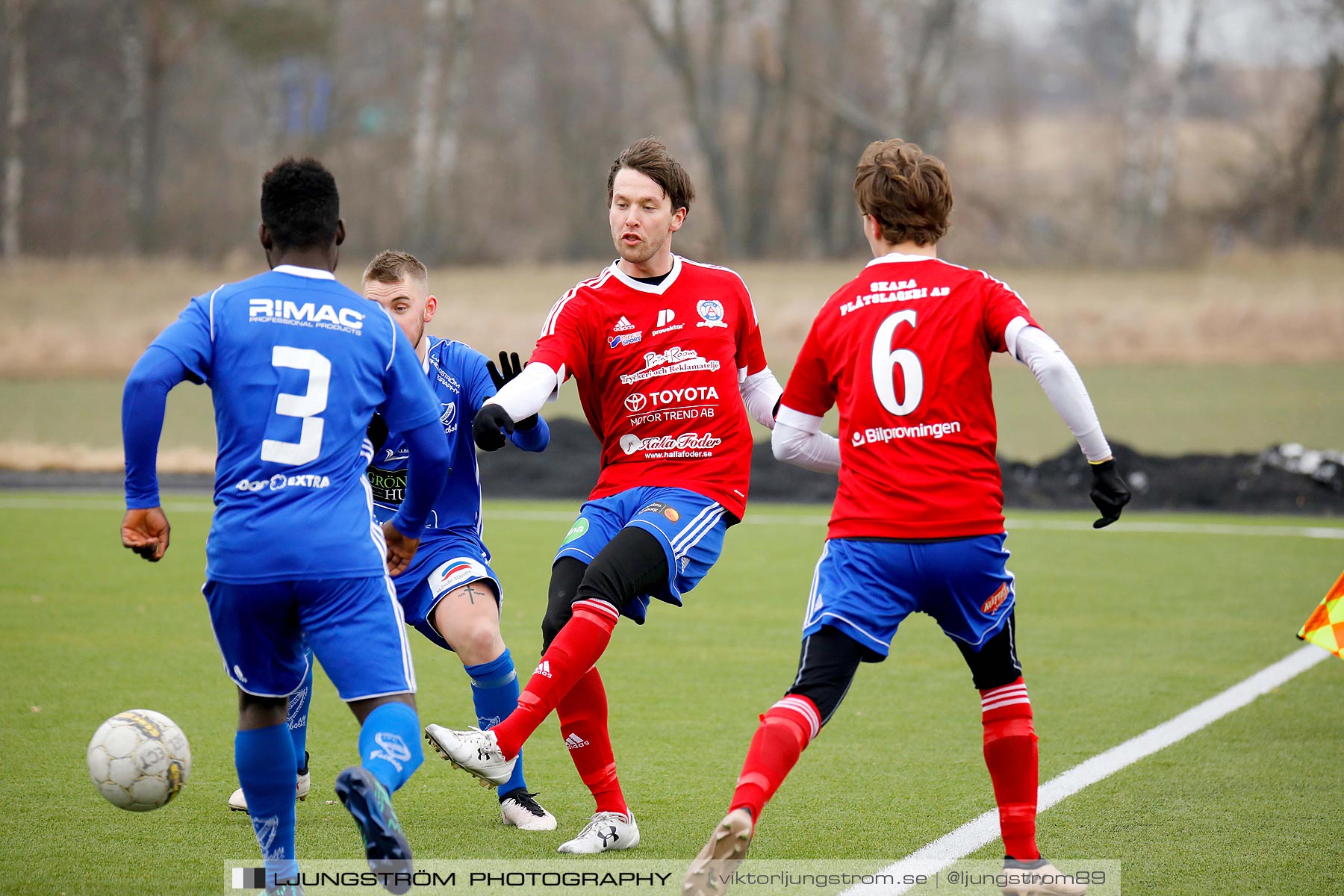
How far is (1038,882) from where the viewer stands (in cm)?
379

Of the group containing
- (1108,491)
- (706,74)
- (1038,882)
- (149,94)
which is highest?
(706,74)

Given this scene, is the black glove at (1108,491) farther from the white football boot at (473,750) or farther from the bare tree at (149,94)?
the bare tree at (149,94)

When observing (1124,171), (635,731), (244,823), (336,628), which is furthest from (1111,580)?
(1124,171)

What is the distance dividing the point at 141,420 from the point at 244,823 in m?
1.86

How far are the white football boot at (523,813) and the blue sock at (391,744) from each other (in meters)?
1.29

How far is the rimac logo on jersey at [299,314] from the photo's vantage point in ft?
11.2

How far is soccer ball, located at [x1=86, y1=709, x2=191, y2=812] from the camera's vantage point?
3.89 m

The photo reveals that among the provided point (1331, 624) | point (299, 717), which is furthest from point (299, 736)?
point (1331, 624)

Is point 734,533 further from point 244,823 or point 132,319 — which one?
point 132,319

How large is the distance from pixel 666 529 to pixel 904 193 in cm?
131

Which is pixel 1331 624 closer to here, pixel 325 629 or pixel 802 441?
pixel 802 441

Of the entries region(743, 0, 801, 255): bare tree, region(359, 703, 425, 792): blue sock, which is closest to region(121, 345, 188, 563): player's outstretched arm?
region(359, 703, 425, 792): blue sock

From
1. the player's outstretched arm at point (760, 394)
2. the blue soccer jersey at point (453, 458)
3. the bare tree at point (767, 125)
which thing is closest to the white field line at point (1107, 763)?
the player's outstretched arm at point (760, 394)

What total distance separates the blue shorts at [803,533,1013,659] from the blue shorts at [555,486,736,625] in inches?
28.4
